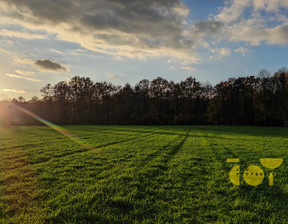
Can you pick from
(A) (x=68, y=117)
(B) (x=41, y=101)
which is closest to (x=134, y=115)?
(A) (x=68, y=117)

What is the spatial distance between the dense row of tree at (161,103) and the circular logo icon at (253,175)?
62384 mm

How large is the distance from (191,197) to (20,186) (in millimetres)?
5441

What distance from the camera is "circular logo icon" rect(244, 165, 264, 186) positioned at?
6289 millimetres

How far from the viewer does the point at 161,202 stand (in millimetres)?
4645

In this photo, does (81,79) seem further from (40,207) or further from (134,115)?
(40,207)

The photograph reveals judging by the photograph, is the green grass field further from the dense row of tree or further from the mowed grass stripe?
the dense row of tree

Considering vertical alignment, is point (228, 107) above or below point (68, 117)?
above

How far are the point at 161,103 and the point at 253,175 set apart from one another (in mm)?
70912

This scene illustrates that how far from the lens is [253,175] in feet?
23.9

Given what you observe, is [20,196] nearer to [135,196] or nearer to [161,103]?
[135,196]

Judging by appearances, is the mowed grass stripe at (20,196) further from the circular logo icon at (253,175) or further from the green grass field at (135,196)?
the circular logo icon at (253,175)

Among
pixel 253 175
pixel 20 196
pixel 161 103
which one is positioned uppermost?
pixel 161 103

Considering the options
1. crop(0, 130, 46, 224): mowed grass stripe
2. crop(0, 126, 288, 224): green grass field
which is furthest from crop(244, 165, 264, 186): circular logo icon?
crop(0, 130, 46, 224): mowed grass stripe

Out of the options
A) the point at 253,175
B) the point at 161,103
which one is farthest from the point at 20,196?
the point at 161,103
